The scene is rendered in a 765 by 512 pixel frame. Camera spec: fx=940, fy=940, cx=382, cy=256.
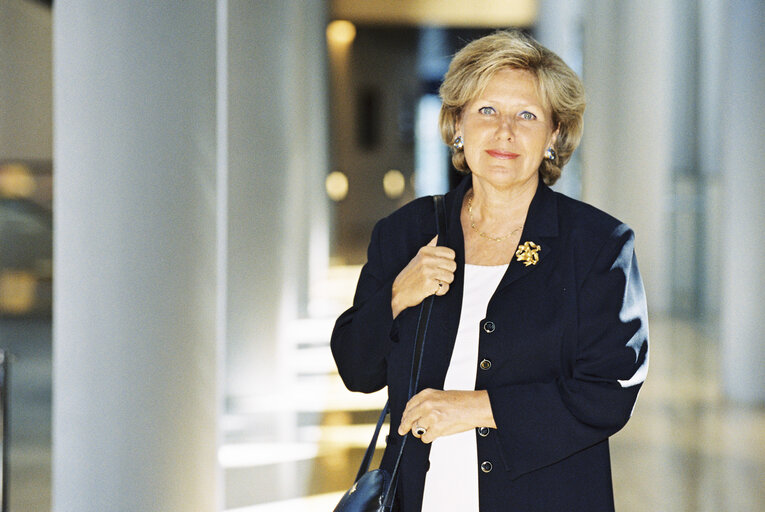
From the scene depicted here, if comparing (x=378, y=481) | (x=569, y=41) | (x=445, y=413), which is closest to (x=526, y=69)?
(x=445, y=413)

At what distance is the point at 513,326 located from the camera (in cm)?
193

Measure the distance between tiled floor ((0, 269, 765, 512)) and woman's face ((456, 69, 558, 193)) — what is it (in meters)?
2.43

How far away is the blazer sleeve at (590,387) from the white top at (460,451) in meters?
0.09

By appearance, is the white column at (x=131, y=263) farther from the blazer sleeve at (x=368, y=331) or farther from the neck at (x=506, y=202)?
the neck at (x=506, y=202)

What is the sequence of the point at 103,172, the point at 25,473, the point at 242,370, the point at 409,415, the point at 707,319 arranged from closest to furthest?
the point at 409,415
the point at 103,172
the point at 25,473
the point at 242,370
the point at 707,319

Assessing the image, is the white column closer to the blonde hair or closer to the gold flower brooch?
the blonde hair

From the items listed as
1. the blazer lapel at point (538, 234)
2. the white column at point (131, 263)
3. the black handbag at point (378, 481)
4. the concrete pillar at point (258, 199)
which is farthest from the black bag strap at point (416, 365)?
the concrete pillar at point (258, 199)

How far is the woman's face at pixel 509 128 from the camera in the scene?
6.57 feet

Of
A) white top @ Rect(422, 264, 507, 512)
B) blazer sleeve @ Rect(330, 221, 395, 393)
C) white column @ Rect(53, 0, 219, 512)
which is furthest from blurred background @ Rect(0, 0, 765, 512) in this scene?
white top @ Rect(422, 264, 507, 512)

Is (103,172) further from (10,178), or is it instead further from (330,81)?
(330,81)

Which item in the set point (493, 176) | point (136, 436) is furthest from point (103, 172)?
point (493, 176)

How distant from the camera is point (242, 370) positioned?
7.93 meters

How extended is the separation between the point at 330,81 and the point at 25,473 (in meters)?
14.5

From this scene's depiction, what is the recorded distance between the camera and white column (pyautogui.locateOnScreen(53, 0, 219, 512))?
3588 millimetres
